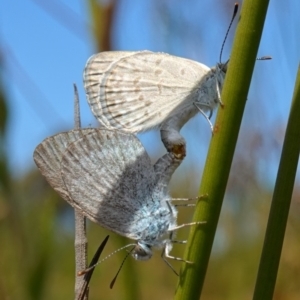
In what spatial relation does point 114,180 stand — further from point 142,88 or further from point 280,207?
point 280,207

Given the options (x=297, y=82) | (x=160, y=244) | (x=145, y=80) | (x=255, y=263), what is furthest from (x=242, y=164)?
(x=297, y=82)

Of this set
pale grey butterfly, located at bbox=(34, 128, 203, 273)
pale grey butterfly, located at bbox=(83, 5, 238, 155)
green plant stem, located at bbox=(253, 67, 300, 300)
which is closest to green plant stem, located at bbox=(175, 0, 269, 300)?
green plant stem, located at bbox=(253, 67, 300, 300)

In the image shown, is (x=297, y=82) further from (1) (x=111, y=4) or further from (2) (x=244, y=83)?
(1) (x=111, y=4)

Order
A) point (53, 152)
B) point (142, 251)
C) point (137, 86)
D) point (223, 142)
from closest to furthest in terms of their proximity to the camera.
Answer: point (223, 142) < point (53, 152) < point (142, 251) < point (137, 86)

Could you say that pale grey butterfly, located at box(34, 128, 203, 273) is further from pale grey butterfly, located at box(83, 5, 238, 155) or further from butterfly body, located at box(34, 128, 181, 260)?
pale grey butterfly, located at box(83, 5, 238, 155)

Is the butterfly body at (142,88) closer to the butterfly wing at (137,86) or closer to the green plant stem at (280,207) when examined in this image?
the butterfly wing at (137,86)

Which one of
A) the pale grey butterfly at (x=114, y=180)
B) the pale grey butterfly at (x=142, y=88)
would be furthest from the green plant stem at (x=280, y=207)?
the pale grey butterfly at (x=142, y=88)

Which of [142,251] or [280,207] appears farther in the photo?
[142,251]

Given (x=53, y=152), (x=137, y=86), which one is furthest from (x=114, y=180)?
(x=137, y=86)
